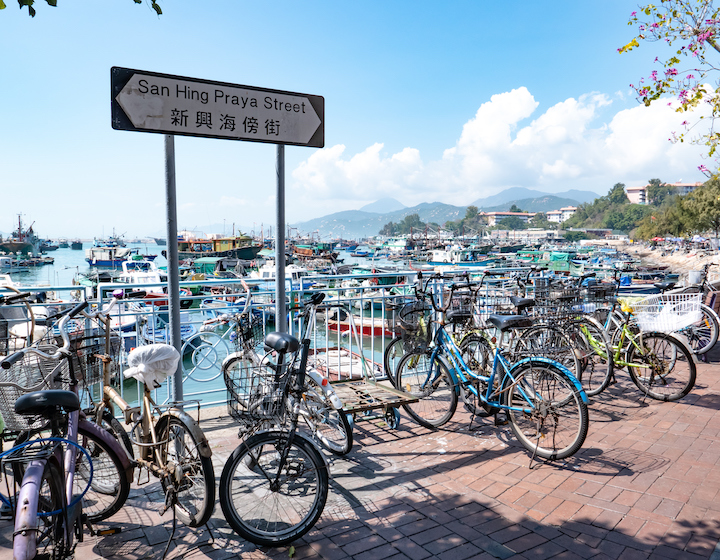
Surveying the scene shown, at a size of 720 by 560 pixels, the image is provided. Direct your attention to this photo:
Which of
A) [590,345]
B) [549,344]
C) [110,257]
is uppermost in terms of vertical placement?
[110,257]

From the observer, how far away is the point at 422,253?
68.3m

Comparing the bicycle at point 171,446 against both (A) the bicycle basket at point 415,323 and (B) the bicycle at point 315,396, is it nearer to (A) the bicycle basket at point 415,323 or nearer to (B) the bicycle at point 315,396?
(B) the bicycle at point 315,396

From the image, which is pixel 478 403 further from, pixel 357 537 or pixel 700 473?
pixel 357 537

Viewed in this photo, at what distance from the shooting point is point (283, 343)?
3053 mm

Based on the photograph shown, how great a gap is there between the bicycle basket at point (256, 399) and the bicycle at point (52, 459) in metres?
0.71

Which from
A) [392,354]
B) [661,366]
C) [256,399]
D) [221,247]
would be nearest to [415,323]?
[392,354]

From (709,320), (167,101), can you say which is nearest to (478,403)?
(167,101)

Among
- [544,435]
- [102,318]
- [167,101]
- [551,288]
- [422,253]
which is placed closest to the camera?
[167,101]

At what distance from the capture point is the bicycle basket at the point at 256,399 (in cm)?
285

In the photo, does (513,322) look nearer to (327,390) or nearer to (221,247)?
(327,390)

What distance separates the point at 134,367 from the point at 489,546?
2305 mm

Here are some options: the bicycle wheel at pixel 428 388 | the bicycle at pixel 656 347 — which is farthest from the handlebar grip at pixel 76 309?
the bicycle at pixel 656 347

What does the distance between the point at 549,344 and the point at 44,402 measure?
430 cm

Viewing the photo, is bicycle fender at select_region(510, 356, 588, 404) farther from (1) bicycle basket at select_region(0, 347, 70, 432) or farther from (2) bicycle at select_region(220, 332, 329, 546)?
(1) bicycle basket at select_region(0, 347, 70, 432)
